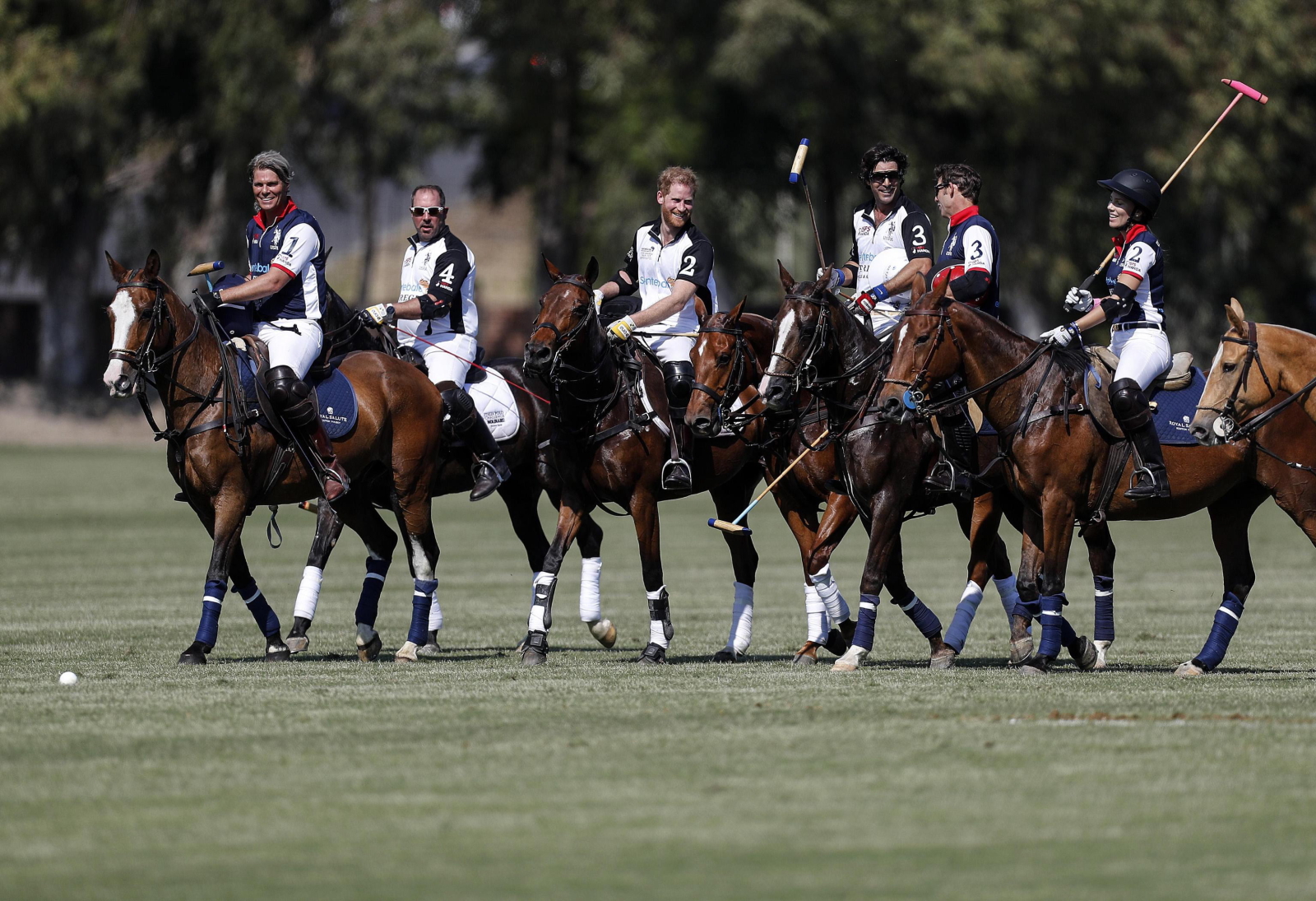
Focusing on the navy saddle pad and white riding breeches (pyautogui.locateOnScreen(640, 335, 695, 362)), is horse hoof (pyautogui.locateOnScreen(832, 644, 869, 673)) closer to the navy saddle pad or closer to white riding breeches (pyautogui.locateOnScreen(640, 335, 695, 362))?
white riding breeches (pyautogui.locateOnScreen(640, 335, 695, 362))

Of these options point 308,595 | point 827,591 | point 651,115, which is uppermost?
point 651,115

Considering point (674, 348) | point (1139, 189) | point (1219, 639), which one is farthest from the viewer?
point (674, 348)

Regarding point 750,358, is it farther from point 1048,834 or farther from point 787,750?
point 1048,834

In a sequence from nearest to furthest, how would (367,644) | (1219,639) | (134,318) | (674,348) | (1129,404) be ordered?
1. (1129,404)
2. (1219,639)
3. (134,318)
4. (367,644)
5. (674,348)

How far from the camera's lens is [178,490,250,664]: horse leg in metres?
11.4

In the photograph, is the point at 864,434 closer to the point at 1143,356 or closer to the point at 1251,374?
the point at 1143,356

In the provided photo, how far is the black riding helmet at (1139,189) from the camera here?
432 inches

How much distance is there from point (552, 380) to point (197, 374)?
6.93 feet

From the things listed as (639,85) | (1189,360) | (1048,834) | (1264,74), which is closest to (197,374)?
(1189,360)

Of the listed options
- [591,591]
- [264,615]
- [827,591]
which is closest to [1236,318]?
[827,591]

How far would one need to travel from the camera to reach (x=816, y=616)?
11844 millimetres

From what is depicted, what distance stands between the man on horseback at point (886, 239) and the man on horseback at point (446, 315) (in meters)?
2.61

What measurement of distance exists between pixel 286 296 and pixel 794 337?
334 cm

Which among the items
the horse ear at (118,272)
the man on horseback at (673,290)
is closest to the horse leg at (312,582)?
the horse ear at (118,272)
